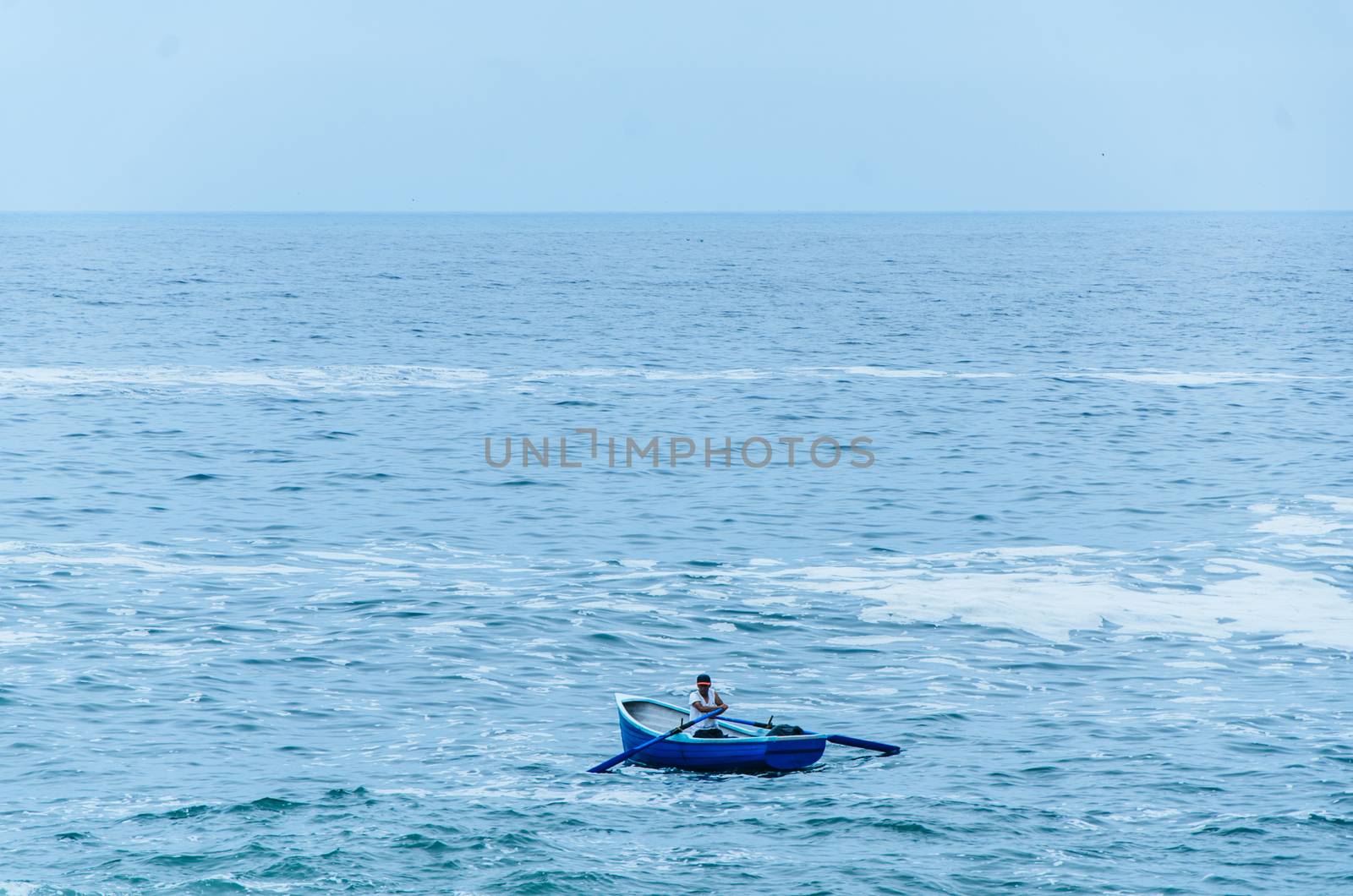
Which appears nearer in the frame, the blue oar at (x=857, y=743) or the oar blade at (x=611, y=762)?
the oar blade at (x=611, y=762)

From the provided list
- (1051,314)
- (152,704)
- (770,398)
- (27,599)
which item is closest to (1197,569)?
→ (152,704)

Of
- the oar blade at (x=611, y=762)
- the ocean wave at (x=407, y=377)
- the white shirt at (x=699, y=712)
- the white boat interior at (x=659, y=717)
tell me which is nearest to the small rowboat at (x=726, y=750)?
the white boat interior at (x=659, y=717)

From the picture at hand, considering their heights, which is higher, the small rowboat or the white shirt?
the white shirt

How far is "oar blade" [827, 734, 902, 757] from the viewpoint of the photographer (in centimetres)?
2586

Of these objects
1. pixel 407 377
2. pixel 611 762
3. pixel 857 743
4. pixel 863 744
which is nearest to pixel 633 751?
pixel 611 762

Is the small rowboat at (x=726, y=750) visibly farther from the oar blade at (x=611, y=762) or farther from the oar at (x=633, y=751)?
the oar blade at (x=611, y=762)

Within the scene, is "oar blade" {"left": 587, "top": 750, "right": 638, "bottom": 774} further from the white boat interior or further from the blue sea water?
the white boat interior

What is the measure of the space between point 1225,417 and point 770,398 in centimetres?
2136

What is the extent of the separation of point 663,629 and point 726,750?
8607mm

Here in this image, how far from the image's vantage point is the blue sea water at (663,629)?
74.3 feet

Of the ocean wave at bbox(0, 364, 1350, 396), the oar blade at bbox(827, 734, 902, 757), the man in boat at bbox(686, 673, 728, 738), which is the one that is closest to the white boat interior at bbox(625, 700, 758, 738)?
the man in boat at bbox(686, 673, 728, 738)

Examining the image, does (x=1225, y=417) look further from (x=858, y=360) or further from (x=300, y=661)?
(x=300, y=661)

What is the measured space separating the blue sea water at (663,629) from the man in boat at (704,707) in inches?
34.2

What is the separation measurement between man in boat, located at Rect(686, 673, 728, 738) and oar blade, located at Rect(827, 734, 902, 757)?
2.07 meters
